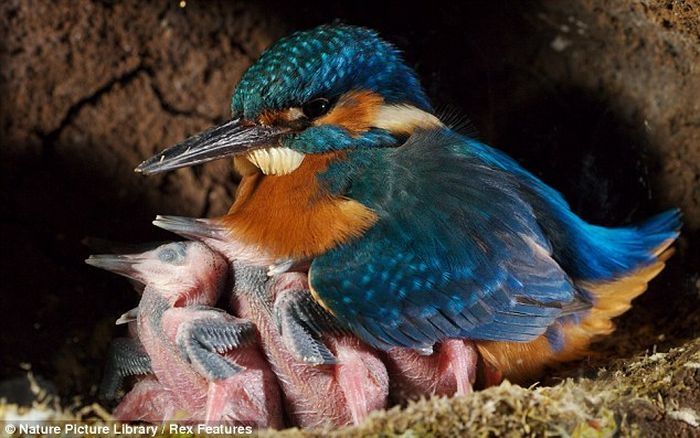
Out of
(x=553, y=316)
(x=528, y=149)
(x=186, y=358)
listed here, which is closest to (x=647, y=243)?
(x=553, y=316)

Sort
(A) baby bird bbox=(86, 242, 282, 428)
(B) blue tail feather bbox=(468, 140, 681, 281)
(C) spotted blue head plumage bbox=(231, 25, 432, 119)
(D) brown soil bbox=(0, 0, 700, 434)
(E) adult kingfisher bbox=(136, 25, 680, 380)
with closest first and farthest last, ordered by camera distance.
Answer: (A) baby bird bbox=(86, 242, 282, 428)
(E) adult kingfisher bbox=(136, 25, 680, 380)
(C) spotted blue head plumage bbox=(231, 25, 432, 119)
(B) blue tail feather bbox=(468, 140, 681, 281)
(D) brown soil bbox=(0, 0, 700, 434)

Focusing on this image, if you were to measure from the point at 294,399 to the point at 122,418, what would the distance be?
582 mm

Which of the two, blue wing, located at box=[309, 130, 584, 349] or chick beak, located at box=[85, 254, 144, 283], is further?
chick beak, located at box=[85, 254, 144, 283]

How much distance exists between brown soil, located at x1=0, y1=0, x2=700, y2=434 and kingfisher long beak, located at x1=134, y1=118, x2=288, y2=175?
125 cm

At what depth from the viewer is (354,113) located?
2994mm

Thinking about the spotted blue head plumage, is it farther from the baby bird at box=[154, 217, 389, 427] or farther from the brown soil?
the brown soil

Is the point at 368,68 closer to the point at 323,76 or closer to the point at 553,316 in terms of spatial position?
the point at 323,76

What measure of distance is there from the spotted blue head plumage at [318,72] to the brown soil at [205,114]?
987 millimetres

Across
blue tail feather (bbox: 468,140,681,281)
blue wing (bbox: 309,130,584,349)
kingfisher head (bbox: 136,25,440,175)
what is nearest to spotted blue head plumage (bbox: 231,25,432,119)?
kingfisher head (bbox: 136,25,440,175)

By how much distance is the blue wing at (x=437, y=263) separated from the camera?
2.70 meters

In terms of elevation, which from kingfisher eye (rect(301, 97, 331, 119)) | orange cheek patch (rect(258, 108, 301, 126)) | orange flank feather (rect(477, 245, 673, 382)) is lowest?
orange flank feather (rect(477, 245, 673, 382))

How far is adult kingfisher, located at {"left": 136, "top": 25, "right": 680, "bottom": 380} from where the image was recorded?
2719 mm

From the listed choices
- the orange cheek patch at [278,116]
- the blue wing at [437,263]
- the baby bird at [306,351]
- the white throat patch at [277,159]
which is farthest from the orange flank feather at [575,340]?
the orange cheek patch at [278,116]

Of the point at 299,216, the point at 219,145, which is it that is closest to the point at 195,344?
the point at 299,216
